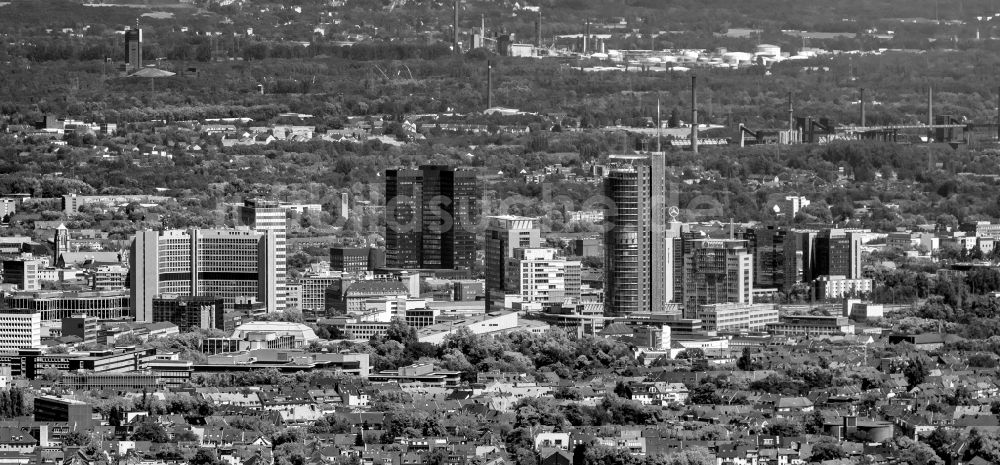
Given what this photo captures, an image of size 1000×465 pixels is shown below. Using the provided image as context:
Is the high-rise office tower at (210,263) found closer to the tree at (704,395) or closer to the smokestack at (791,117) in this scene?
the tree at (704,395)

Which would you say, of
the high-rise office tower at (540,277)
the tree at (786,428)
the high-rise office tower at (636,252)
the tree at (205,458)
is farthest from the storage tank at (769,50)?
the tree at (205,458)

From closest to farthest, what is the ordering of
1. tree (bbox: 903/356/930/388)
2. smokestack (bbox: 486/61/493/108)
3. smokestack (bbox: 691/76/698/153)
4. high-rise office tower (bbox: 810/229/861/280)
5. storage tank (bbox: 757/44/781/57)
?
tree (bbox: 903/356/930/388), high-rise office tower (bbox: 810/229/861/280), smokestack (bbox: 691/76/698/153), smokestack (bbox: 486/61/493/108), storage tank (bbox: 757/44/781/57)

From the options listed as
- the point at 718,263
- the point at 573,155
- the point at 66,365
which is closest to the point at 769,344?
the point at 718,263

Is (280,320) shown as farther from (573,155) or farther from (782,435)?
(573,155)

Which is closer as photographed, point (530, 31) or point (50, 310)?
point (50, 310)

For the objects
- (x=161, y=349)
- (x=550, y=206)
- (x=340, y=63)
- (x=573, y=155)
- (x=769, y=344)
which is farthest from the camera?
(x=340, y=63)

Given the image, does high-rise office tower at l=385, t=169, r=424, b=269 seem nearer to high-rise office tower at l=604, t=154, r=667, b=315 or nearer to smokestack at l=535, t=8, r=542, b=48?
high-rise office tower at l=604, t=154, r=667, b=315

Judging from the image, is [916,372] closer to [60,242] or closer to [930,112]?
[60,242]

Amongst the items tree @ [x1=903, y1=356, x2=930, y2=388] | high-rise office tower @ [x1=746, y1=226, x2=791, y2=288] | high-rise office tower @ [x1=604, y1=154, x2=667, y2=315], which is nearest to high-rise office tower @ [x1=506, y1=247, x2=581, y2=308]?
high-rise office tower @ [x1=604, y1=154, x2=667, y2=315]
